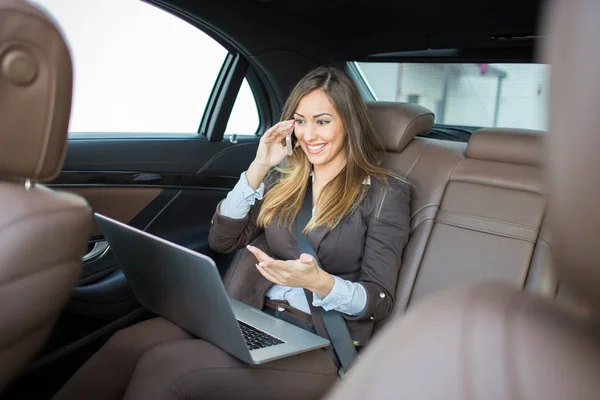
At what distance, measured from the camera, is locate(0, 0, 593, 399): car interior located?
43.4 inches

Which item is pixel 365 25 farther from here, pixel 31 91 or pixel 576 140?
pixel 576 140

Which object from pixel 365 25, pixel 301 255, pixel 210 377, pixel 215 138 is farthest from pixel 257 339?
pixel 365 25

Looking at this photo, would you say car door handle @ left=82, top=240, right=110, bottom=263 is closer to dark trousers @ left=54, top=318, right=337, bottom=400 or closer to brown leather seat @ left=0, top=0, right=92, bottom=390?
dark trousers @ left=54, top=318, right=337, bottom=400

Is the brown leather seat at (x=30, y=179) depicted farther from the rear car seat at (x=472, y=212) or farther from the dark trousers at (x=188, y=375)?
the rear car seat at (x=472, y=212)

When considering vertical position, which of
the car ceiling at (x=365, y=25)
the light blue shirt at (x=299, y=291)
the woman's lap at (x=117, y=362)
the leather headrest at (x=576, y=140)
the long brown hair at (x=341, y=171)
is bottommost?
the woman's lap at (x=117, y=362)

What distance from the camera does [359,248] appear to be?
72.8 inches

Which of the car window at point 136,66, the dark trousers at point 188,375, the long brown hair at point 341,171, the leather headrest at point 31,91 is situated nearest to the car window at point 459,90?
the car window at point 136,66

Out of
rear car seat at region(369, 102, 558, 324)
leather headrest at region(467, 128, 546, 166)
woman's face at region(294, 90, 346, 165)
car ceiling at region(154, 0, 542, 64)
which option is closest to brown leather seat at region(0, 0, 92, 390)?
woman's face at region(294, 90, 346, 165)

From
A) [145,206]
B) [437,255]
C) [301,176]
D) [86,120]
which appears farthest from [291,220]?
[86,120]

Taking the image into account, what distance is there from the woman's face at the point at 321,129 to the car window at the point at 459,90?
1600mm

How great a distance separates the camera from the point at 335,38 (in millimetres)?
3258

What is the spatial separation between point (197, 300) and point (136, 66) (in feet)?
4.81

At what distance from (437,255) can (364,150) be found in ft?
1.44

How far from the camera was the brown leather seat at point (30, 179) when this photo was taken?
104cm
